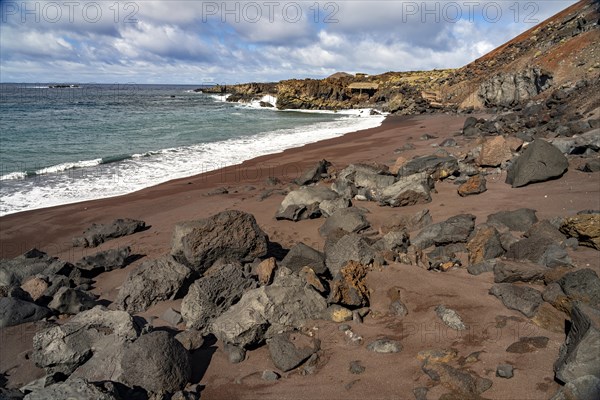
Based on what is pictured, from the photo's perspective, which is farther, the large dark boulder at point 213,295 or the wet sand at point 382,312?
the large dark boulder at point 213,295

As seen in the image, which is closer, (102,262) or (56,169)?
(102,262)

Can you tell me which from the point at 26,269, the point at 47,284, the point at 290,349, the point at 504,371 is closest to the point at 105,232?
the point at 26,269

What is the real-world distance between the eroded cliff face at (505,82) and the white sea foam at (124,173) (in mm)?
15671

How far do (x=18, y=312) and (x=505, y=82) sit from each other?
3149 centimetres

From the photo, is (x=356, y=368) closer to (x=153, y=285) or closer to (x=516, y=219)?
(x=153, y=285)

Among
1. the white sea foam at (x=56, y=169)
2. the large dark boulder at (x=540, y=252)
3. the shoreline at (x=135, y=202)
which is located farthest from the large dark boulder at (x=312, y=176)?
the white sea foam at (x=56, y=169)

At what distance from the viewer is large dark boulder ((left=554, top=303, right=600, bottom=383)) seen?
3127mm

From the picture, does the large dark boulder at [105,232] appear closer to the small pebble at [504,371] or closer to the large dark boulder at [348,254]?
the large dark boulder at [348,254]

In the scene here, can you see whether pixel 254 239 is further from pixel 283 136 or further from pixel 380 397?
pixel 283 136

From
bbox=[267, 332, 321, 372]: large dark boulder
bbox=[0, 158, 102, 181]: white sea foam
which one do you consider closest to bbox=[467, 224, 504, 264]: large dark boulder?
bbox=[267, 332, 321, 372]: large dark boulder

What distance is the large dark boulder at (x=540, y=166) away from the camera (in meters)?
8.78

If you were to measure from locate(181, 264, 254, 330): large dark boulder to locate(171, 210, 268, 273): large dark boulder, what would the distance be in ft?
2.48

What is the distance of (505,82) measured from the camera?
96.6ft

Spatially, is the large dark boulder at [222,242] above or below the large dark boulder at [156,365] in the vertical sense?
above
